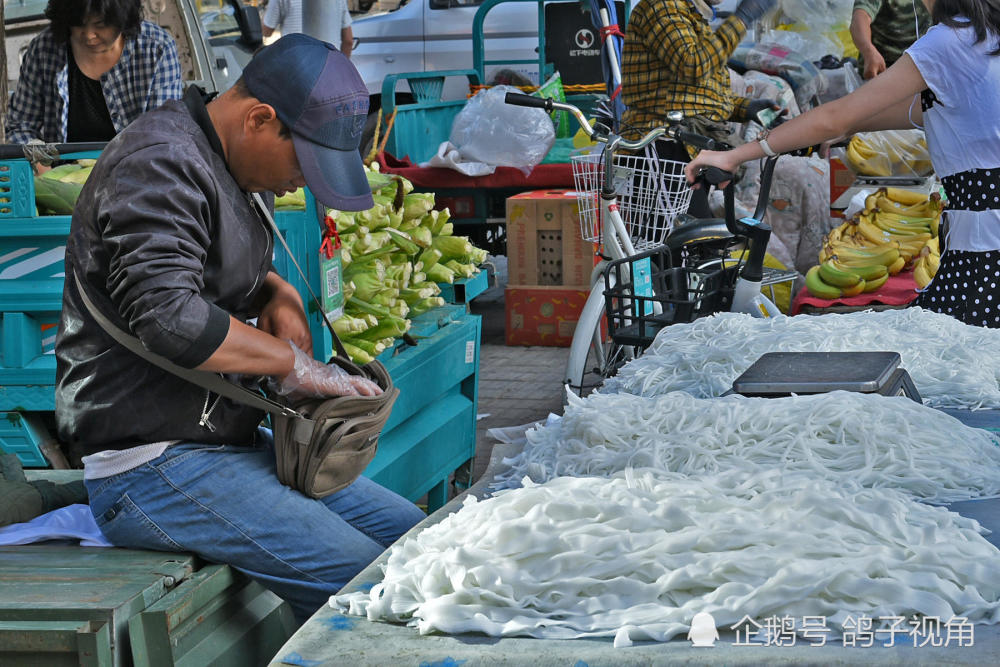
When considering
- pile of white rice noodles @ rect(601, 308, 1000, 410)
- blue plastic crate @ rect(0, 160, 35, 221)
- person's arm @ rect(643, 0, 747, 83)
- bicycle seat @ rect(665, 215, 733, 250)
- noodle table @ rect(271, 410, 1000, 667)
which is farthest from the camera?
person's arm @ rect(643, 0, 747, 83)

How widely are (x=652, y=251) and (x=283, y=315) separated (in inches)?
56.1

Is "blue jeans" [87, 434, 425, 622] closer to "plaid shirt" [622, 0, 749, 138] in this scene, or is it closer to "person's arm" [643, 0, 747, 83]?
"plaid shirt" [622, 0, 749, 138]

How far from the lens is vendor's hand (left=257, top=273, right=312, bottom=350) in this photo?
2.51m

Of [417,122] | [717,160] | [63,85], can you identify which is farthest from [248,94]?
[417,122]

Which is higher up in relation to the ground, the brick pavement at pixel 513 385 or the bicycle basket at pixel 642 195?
the bicycle basket at pixel 642 195

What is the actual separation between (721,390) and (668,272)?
1141 mm

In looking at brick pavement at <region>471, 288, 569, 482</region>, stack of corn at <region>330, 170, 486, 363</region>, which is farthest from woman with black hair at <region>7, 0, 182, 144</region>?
brick pavement at <region>471, 288, 569, 482</region>

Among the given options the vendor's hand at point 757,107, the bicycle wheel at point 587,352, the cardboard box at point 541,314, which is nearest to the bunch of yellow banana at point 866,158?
the cardboard box at point 541,314

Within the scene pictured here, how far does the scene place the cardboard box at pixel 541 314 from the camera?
7094 millimetres

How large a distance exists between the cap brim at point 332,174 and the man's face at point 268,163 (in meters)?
0.03

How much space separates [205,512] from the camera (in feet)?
7.17

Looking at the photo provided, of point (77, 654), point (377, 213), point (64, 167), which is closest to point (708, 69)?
point (377, 213)

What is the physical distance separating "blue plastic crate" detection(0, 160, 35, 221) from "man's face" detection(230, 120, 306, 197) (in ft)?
3.45

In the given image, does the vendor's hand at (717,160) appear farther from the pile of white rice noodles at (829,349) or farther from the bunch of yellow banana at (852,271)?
the bunch of yellow banana at (852,271)
